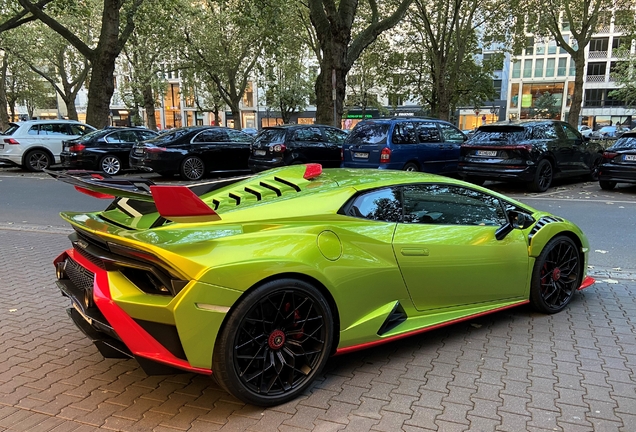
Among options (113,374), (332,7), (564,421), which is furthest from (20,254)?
(332,7)

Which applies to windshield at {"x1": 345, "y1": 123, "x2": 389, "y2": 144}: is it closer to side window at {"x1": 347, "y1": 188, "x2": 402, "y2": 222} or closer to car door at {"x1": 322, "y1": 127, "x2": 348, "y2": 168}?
car door at {"x1": 322, "y1": 127, "x2": 348, "y2": 168}

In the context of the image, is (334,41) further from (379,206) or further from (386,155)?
(379,206)

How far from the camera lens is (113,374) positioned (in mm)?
3232

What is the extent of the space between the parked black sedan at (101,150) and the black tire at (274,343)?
1295cm

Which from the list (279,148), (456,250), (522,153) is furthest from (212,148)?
(456,250)

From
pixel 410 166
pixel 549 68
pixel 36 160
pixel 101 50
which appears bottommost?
pixel 36 160

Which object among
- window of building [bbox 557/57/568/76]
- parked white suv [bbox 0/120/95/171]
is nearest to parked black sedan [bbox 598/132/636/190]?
parked white suv [bbox 0/120/95/171]

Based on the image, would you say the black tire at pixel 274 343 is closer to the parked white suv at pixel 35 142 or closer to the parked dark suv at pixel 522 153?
the parked dark suv at pixel 522 153

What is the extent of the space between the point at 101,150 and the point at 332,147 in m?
7.20

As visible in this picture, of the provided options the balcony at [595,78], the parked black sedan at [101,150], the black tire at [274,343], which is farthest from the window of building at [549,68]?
the black tire at [274,343]

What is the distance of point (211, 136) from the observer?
45.7 feet

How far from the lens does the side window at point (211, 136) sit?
13.7 m

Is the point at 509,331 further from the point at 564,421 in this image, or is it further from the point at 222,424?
the point at 222,424

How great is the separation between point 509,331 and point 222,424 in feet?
8.00
